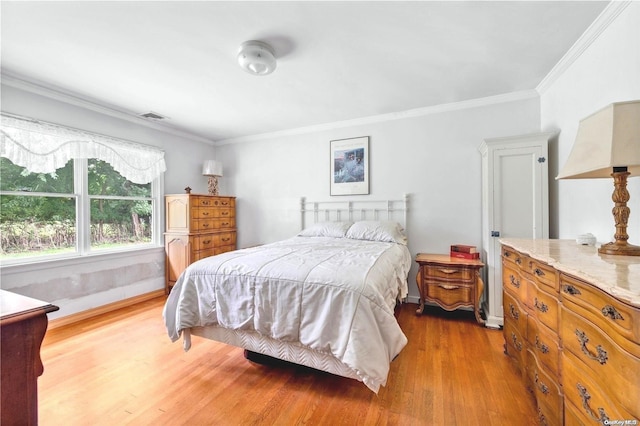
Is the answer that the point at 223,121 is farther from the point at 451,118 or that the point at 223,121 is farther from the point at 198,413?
the point at 198,413

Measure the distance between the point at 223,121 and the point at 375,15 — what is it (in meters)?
2.65

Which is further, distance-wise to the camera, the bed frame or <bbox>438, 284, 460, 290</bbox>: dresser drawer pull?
<bbox>438, 284, 460, 290</bbox>: dresser drawer pull

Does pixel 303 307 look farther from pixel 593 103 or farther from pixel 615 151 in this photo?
pixel 593 103

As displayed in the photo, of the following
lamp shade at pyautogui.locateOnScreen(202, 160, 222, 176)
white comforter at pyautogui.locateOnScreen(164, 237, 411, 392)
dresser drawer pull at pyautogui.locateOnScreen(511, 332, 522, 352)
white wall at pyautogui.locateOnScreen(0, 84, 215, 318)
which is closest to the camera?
white comforter at pyautogui.locateOnScreen(164, 237, 411, 392)

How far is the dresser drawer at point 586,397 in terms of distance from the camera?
0.80 m

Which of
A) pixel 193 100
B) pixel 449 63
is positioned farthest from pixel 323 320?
pixel 193 100

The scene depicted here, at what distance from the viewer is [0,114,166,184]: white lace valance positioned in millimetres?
2412

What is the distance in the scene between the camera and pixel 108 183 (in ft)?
10.6

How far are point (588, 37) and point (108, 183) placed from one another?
16.1 ft

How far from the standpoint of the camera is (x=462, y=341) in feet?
7.44

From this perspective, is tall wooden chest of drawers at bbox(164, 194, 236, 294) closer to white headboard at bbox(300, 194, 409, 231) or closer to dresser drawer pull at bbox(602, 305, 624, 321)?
white headboard at bbox(300, 194, 409, 231)

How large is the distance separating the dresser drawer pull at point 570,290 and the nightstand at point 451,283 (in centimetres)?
160

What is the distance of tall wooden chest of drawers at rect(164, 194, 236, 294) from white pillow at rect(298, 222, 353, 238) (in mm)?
1512

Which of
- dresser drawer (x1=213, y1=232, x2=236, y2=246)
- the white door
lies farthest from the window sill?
the white door
